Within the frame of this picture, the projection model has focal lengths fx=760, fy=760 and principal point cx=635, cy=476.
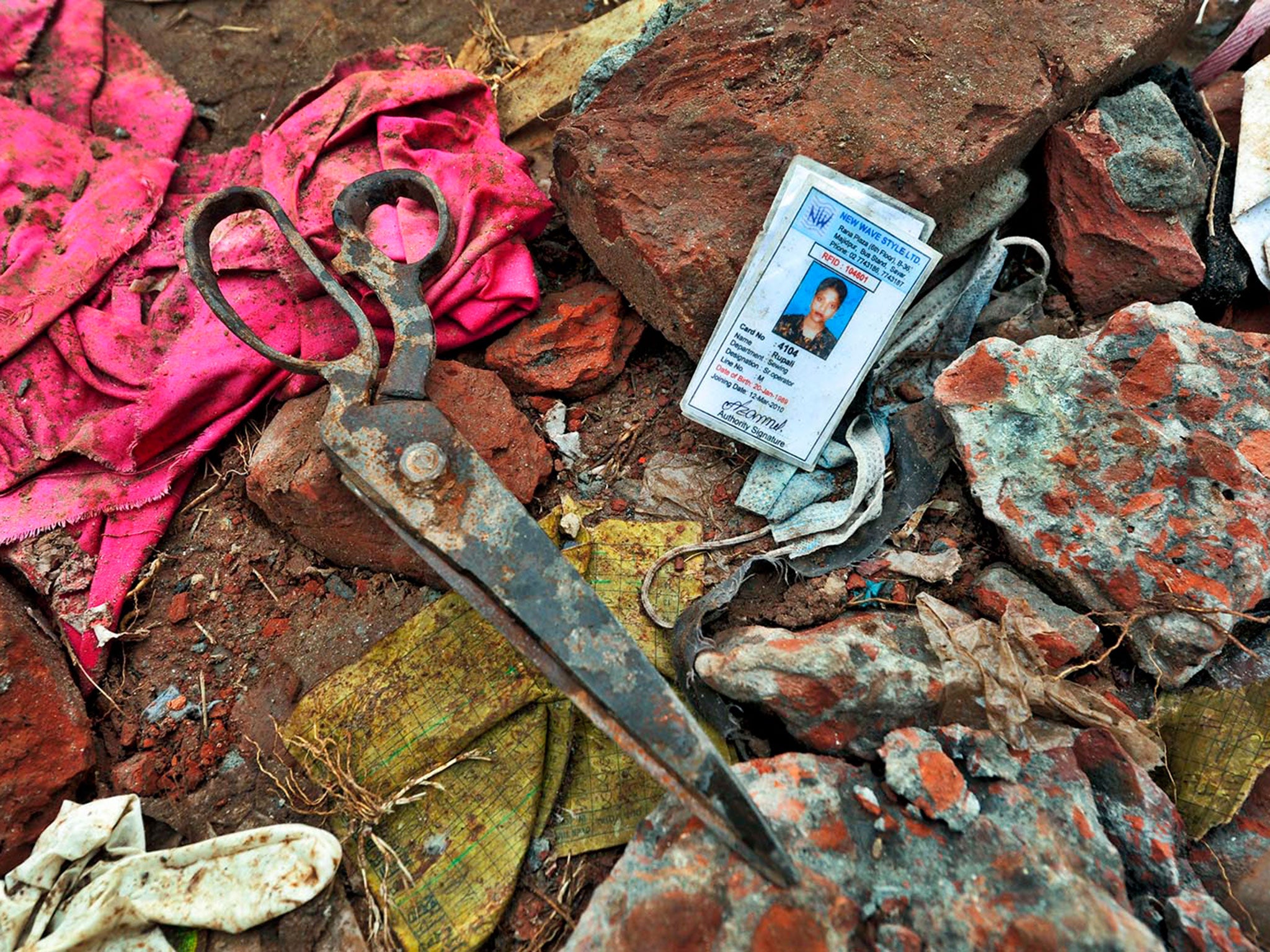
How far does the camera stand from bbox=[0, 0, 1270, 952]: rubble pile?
1463mm

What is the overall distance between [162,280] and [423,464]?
1.37m

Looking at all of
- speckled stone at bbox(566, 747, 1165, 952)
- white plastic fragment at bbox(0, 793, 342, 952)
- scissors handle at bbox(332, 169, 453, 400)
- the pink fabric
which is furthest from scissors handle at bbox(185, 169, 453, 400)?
the pink fabric

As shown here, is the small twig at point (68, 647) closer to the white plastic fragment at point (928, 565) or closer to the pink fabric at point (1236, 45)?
the white plastic fragment at point (928, 565)

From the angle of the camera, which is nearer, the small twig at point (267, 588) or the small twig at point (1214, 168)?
the small twig at point (267, 588)

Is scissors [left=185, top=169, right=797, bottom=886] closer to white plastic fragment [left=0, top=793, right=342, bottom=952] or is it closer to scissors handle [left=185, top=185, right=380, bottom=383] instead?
scissors handle [left=185, top=185, right=380, bottom=383]

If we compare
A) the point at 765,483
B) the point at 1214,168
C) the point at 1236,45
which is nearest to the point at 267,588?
the point at 765,483

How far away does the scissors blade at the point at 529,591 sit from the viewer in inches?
53.2

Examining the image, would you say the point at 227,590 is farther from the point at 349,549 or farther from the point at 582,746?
A: the point at 582,746

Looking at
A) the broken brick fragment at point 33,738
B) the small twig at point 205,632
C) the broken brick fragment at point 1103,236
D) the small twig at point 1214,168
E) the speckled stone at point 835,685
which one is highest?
the small twig at point 1214,168

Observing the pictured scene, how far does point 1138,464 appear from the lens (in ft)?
5.70

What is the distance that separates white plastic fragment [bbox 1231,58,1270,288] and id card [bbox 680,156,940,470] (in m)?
1.02

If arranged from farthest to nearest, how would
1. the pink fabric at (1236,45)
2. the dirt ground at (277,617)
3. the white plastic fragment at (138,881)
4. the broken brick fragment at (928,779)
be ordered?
the pink fabric at (1236,45) → the dirt ground at (277,617) → the white plastic fragment at (138,881) → the broken brick fragment at (928,779)

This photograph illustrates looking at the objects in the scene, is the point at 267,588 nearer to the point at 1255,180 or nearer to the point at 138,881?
the point at 138,881

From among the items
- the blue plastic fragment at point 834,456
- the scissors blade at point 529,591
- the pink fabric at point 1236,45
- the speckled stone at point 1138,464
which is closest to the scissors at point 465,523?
the scissors blade at point 529,591
